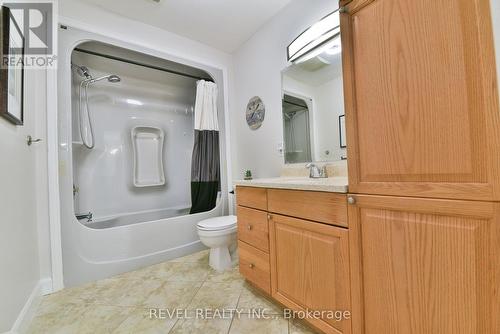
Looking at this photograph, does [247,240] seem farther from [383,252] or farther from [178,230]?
[178,230]

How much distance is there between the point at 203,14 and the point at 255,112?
3.38ft

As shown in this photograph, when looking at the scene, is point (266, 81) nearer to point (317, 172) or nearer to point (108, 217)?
point (317, 172)

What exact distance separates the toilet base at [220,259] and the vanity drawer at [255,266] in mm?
381

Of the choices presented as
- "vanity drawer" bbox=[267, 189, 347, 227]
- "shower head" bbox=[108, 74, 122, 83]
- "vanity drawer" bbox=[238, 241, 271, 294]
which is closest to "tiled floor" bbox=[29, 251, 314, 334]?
"vanity drawer" bbox=[238, 241, 271, 294]

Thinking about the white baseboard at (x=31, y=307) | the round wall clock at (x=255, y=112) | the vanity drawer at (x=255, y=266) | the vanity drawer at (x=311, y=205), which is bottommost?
the white baseboard at (x=31, y=307)

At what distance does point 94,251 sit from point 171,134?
5.33 feet

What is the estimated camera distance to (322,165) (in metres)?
1.57

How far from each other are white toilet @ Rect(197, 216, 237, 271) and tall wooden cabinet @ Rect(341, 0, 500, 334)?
1.14 meters

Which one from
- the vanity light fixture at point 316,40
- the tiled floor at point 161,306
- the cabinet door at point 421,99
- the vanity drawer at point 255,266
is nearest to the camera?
the cabinet door at point 421,99

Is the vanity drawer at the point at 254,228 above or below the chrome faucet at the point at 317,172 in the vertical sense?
below

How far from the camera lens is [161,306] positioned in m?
1.35

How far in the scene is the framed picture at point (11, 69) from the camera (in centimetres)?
105

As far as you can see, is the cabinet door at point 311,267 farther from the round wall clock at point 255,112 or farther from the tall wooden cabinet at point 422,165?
the round wall clock at point 255,112

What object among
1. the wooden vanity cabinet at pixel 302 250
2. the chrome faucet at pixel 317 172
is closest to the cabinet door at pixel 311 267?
the wooden vanity cabinet at pixel 302 250
